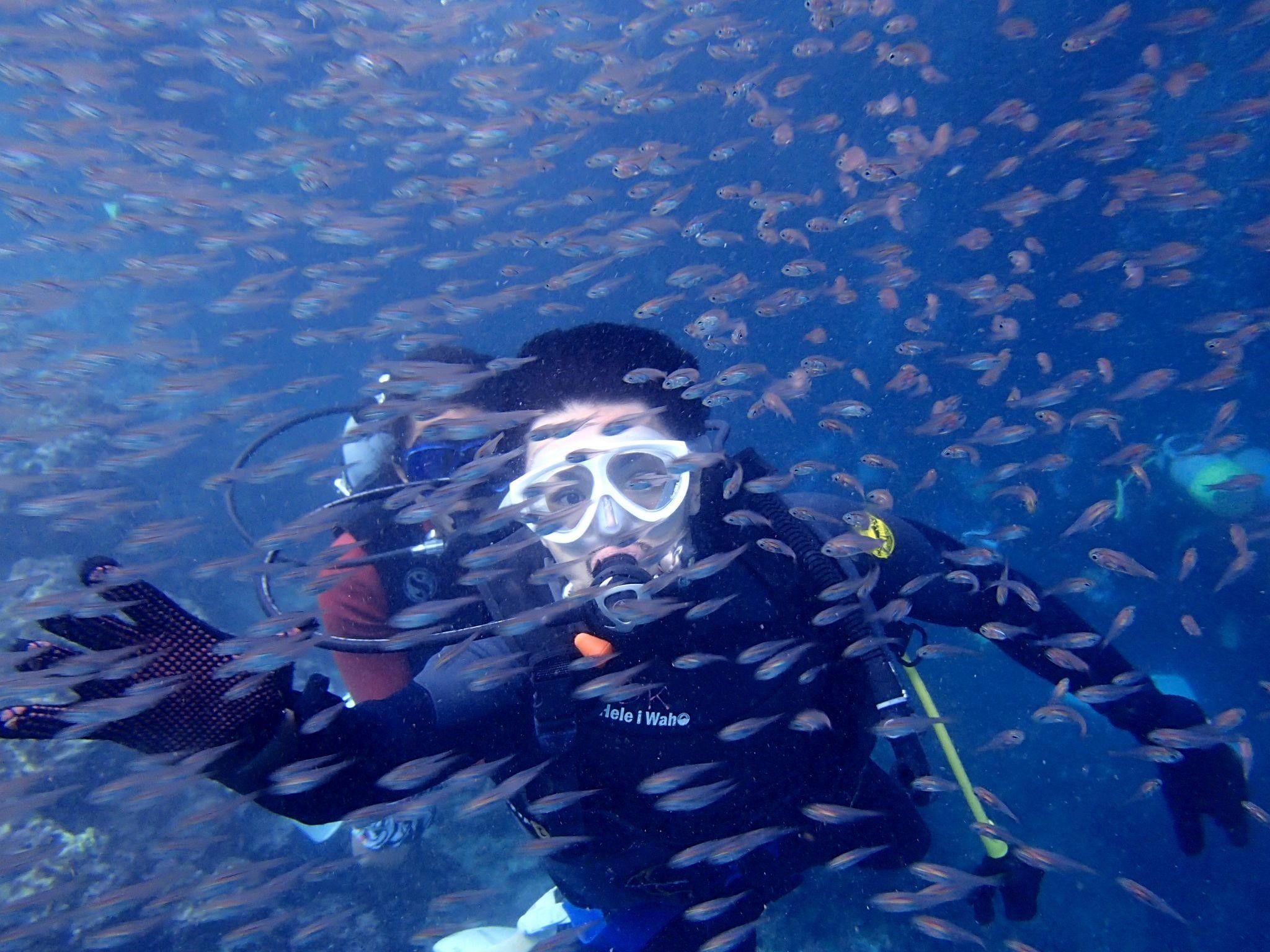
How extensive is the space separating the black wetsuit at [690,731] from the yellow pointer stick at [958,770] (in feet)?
2.24

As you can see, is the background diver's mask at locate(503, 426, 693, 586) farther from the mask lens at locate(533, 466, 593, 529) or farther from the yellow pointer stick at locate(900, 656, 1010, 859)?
the yellow pointer stick at locate(900, 656, 1010, 859)

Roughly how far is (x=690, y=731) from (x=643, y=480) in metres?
1.19

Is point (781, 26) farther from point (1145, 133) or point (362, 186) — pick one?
point (362, 186)

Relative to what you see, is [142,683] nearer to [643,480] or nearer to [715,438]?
[643,480]

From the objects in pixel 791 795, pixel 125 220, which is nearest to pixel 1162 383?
pixel 791 795

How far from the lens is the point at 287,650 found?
2264 mm

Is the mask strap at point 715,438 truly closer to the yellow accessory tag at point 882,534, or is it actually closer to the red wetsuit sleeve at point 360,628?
the yellow accessory tag at point 882,534

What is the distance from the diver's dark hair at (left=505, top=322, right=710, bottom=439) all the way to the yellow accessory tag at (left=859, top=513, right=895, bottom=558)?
43.7 inches

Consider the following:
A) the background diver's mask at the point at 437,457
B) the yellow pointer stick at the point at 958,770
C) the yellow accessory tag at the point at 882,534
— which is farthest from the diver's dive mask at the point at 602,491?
the background diver's mask at the point at 437,457

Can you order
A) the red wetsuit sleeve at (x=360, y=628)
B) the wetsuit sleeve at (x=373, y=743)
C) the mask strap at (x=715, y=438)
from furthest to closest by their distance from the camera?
the red wetsuit sleeve at (x=360, y=628) < the mask strap at (x=715, y=438) < the wetsuit sleeve at (x=373, y=743)

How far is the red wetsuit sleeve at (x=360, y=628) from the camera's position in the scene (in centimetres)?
448

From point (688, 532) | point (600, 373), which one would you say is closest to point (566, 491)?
point (688, 532)

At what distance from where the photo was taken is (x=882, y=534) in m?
3.50

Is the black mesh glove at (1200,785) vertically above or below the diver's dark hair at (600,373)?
below
